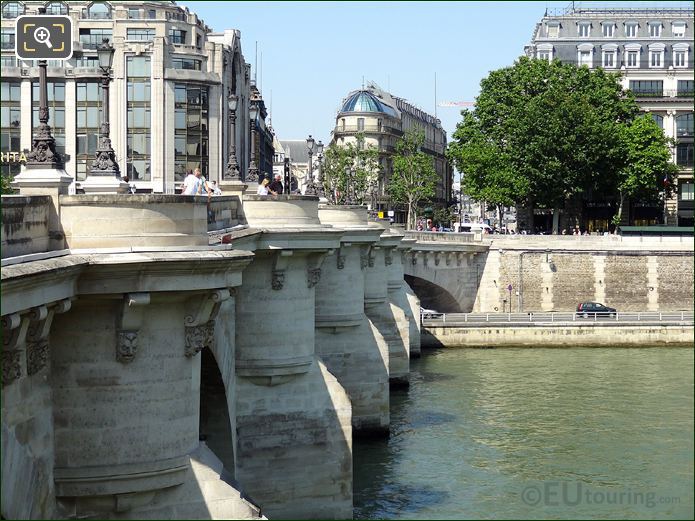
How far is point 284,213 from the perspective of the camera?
27.5 m

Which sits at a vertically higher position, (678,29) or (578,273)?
(678,29)

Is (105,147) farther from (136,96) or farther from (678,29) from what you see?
(678,29)

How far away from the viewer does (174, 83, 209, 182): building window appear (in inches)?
3305

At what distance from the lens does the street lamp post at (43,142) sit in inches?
650

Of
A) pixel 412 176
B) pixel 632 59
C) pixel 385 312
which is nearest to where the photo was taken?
pixel 385 312

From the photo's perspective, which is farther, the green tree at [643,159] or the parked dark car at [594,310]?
the green tree at [643,159]

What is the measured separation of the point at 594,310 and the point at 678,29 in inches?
1280

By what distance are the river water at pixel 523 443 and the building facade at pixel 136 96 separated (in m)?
31.0

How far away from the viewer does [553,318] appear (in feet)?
228

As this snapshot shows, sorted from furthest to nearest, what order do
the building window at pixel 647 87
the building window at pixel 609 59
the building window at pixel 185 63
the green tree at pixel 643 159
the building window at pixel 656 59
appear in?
the building window at pixel 609 59, the building window at pixel 656 59, the building window at pixel 647 87, the green tree at pixel 643 159, the building window at pixel 185 63

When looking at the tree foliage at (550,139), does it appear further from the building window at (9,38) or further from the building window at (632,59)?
the building window at (9,38)

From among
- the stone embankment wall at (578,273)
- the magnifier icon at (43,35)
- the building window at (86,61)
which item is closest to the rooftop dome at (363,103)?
the building window at (86,61)

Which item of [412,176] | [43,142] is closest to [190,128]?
[412,176]

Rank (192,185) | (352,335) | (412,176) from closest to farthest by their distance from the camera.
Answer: (192,185) → (352,335) → (412,176)
